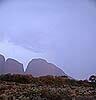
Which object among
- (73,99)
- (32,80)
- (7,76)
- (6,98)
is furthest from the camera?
(7,76)

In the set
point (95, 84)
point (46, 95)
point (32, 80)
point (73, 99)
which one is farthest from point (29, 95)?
point (95, 84)

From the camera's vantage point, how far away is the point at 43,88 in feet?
44.1

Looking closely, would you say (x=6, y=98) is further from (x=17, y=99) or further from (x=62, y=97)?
(x=62, y=97)

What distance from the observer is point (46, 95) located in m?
11.1

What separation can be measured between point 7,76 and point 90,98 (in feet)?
33.1

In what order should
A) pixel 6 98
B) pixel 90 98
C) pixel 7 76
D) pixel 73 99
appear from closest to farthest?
pixel 6 98
pixel 73 99
pixel 90 98
pixel 7 76

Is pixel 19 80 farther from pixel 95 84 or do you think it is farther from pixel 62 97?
pixel 62 97

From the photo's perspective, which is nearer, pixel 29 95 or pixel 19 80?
pixel 29 95

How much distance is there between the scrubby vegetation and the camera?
1096 centimetres

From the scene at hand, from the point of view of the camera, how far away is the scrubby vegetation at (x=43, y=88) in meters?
11.0

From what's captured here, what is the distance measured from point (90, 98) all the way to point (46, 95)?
6.23 ft

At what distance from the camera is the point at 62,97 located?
432 inches

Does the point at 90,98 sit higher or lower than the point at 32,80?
lower

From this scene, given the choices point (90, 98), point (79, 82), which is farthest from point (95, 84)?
point (90, 98)
